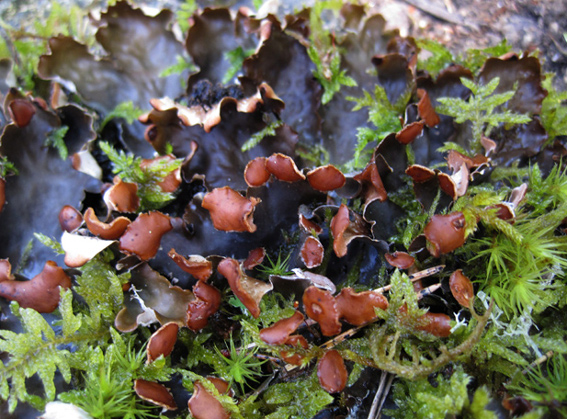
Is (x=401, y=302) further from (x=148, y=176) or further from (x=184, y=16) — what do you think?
(x=184, y=16)

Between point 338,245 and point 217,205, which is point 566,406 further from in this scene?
point 217,205

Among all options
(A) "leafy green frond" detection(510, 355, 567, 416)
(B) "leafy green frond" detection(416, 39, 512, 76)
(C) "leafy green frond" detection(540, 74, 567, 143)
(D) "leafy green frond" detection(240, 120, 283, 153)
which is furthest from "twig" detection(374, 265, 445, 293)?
(B) "leafy green frond" detection(416, 39, 512, 76)

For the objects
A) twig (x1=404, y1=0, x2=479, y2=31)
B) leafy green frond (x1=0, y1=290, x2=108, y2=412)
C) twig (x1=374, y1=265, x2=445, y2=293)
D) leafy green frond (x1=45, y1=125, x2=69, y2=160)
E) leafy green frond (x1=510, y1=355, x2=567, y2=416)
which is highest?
twig (x1=404, y1=0, x2=479, y2=31)

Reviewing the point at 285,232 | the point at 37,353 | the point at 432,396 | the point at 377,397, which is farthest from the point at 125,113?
the point at 432,396

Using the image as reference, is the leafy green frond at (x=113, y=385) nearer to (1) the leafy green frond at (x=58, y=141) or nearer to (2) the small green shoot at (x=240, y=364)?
(2) the small green shoot at (x=240, y=364)

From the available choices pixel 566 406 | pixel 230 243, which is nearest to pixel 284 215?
pixel 230 243

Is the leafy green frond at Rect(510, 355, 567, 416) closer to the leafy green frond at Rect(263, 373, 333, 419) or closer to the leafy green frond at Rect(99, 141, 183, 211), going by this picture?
the leafy green frond at Rect(263, 373, 333, 419)
